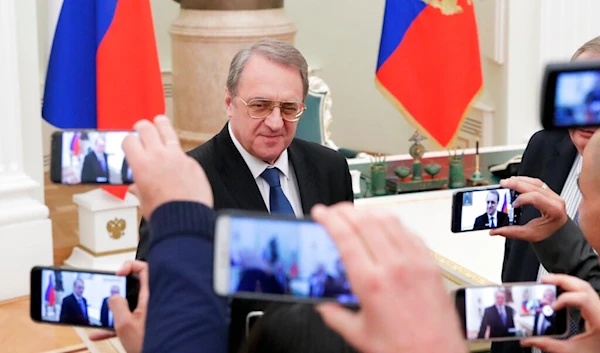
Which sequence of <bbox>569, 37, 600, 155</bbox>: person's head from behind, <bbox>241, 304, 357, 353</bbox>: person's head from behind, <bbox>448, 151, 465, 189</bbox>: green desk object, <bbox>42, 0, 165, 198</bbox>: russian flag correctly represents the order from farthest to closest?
<bbox>42, 0, 165, 198</bbox>: russian flag, <bbox>448, 151, 465, 189</bbox>: green desk object, <bbox>569, 37, 600, 155</bbox>: person's head from behind, <bbox>241, 304, 357, 353</bbox>: person's head from behind

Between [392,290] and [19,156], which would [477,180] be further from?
[392,290]

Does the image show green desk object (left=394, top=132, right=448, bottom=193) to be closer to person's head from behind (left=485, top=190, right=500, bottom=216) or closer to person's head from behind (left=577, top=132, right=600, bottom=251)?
person's head from behind (left=485, top=190, right=500, bottom=216)

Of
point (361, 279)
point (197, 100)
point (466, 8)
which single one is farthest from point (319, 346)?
point (197, 100)

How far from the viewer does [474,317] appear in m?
1.38

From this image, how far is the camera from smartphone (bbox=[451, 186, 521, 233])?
237cm

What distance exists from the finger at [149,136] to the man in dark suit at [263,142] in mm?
1469

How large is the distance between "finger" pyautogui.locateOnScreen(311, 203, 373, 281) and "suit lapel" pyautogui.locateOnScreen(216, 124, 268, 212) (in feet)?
5.72

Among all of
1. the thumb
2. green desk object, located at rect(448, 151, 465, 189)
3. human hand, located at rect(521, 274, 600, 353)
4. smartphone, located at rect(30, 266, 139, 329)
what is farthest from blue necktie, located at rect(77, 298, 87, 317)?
green desk object, located at rect(448, 151, 465, 189)

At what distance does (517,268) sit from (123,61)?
3467 millimetres

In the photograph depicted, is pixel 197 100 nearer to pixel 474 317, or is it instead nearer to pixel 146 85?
pixel 146 85

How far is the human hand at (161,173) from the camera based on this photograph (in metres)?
1.10

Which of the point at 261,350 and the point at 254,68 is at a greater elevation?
the point at 254,68

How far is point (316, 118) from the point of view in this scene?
20.6 feet

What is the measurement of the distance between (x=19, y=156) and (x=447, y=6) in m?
3.03
